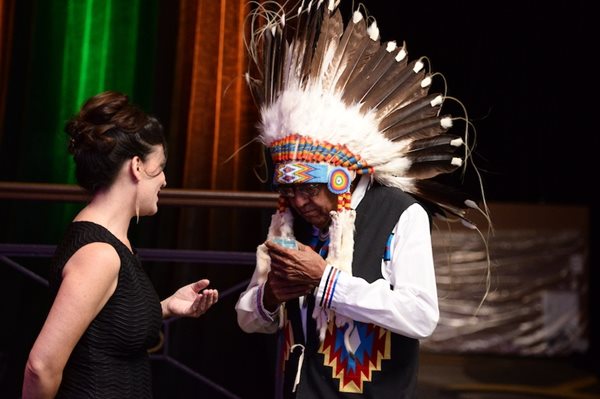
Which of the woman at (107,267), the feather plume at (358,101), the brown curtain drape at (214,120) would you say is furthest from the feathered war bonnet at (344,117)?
the brown curtain drape at (214,120)

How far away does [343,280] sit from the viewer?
85.5 inches

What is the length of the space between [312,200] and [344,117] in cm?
24

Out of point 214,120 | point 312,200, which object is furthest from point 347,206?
point 214,120

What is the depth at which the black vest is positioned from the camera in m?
2.25

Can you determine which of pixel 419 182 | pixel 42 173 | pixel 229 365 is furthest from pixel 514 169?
pixel 419 182

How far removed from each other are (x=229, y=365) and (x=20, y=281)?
111 cm

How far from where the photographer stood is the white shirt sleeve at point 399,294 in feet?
7.04

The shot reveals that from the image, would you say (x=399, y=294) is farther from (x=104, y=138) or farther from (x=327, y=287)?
(x=104, y=138)

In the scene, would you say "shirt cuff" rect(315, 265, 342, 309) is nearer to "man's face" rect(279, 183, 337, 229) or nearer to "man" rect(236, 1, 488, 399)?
"man" rect(236, 1, 488, 399)

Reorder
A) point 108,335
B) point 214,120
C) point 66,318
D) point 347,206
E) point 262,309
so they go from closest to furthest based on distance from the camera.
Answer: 1. point 66,318
2. point 108,335
3. point 347,206
4. point 262,309
5. point 214,120

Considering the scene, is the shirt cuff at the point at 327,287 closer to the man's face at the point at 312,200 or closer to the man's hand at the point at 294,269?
the man's hand at the point at 294,269

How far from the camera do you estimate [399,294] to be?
2.16 m

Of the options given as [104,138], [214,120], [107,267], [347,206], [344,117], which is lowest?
[107,267]

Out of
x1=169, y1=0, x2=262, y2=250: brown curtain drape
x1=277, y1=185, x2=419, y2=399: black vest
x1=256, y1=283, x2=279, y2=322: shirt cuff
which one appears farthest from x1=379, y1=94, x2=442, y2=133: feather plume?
x1=169, y1=0, x2=262, y2=250: brown curtain drape
